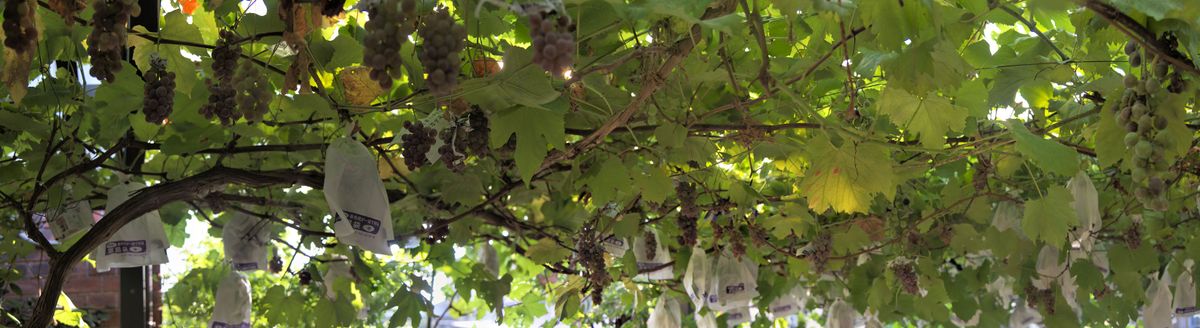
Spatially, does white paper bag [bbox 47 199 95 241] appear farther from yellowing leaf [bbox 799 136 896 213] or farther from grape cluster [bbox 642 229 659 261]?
yellowing leaf [bbox 799 136 896 213]

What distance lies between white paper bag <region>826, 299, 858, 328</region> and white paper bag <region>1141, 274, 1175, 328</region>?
0.99 meters

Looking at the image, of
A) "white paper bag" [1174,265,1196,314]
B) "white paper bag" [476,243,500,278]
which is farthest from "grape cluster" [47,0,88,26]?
"white paper bag" [1174,265,1196,314]

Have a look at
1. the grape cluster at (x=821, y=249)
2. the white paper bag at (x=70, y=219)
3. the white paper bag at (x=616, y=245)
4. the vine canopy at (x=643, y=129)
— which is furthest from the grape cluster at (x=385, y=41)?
the grape cluster at (x=821, y=249)

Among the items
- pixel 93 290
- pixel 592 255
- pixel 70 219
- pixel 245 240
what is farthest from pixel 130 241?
pixel 93 290

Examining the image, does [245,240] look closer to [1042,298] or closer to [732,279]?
[732,279]

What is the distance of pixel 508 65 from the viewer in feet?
4.36

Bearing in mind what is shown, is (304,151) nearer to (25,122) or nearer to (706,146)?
(25,122)

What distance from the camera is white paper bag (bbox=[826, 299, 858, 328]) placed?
13.2ft

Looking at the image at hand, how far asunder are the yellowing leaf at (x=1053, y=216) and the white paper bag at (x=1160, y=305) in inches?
74.9

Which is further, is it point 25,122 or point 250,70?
point 25,122

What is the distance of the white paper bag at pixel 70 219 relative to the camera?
2.37 metres

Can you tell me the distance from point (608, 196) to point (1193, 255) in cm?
190

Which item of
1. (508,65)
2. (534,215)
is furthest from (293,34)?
(534,215)

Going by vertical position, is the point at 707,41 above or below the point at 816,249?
above
